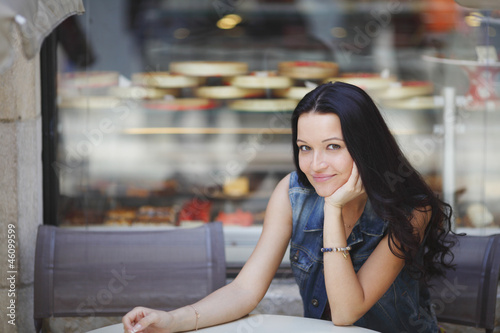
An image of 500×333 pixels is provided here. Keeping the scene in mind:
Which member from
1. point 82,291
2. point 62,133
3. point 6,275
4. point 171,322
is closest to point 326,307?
point 171,322

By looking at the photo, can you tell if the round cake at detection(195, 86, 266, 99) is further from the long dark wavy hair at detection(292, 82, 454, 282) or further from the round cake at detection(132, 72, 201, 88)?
the long dark wavy hair at detection(292, 82, 454, 282)

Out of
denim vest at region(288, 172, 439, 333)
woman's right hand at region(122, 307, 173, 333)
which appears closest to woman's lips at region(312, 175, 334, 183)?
denim vest at region(288, 172, 439, 333)

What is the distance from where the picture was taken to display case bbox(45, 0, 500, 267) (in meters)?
4.68

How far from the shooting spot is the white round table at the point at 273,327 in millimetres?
1837

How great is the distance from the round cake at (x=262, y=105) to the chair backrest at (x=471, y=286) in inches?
92.2

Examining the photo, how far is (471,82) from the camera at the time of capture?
4.77m

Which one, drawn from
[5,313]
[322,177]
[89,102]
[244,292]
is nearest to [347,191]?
[322,177]

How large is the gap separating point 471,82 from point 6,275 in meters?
3.66

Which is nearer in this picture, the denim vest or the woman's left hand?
the woman's left hand

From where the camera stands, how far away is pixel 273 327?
6.09ft

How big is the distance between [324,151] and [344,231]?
279 millimetres

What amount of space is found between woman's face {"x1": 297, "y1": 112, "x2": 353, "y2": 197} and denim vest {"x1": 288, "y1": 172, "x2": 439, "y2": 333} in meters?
0.22

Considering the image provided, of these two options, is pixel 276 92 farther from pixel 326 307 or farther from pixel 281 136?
pixel 326 307

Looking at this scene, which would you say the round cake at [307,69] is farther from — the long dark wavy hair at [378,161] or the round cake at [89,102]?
the long dark wavy hair at [378,161]
